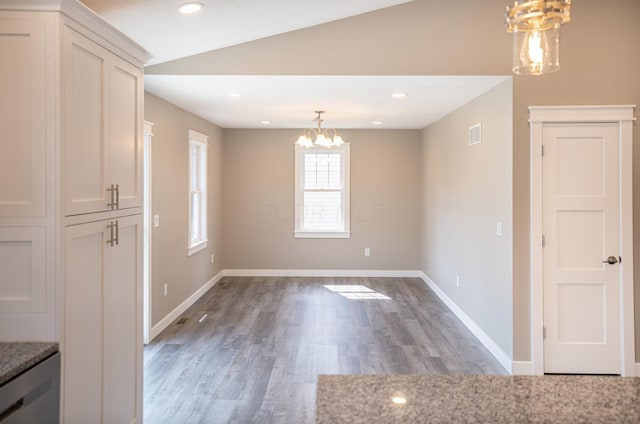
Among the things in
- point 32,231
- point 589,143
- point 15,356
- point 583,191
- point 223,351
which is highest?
point 589,143

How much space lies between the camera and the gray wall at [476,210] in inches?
149

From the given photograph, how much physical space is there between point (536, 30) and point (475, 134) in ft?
11.4

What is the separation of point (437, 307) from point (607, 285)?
2.37 metres

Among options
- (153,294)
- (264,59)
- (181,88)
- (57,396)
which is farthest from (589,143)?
(153,294)

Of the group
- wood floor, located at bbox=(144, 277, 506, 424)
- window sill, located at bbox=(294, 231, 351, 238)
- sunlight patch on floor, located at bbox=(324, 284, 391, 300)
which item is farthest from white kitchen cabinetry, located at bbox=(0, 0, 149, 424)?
window sill, located at bbox=(294, 231, 351, 238)

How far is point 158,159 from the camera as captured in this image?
459cm

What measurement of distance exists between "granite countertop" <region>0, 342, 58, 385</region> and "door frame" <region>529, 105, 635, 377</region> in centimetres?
329

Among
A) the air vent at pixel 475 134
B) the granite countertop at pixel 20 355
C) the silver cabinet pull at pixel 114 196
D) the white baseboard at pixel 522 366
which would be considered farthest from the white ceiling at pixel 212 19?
the white baseboard at pixel 522 366

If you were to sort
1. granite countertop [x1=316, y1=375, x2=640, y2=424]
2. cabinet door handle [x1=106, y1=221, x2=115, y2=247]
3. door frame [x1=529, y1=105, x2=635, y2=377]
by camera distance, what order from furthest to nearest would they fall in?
1. door frame [x1=529, y1=105, x2=635, y2=377]
2. cabinet door handle [x1=106, y1=221, x2=115, y2=247]
3. granite countertop [x1=316, y1=375, x2=640, y2=424]

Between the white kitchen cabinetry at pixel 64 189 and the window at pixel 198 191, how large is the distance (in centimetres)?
359

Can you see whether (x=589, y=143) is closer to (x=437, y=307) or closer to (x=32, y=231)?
(x=437, y=307)

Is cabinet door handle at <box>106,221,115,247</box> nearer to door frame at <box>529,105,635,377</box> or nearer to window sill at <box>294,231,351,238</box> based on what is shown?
door frame at <box>529,105,635,377</box>

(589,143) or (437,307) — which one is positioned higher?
A: (589,143)

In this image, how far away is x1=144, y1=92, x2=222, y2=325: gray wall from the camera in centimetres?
452
